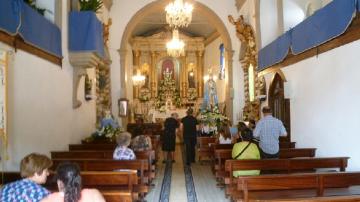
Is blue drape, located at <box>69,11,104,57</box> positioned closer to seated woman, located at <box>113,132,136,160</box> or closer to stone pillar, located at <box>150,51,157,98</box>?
seated woman, located at <box>113,132,136,160</box>

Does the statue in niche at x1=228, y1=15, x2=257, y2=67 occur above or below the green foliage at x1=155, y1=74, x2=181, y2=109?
above

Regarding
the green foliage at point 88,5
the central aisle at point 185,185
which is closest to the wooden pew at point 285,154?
the central aisle at point 185,185

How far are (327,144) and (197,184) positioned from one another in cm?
246

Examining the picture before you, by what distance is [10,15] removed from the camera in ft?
17.3

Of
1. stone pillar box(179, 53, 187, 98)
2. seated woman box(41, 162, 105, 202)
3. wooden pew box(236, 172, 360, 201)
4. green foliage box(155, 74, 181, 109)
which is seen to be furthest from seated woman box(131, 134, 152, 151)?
stone pillar box(179, 53, 187, 98)

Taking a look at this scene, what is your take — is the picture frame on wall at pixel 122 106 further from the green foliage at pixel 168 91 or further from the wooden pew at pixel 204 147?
the green foliage at pixel 168 91

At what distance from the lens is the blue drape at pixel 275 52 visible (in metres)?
8.49

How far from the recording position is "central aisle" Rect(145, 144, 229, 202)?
655 cm

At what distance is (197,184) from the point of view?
25.4ft

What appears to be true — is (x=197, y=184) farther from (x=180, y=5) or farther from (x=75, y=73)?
(x=180, y=5)

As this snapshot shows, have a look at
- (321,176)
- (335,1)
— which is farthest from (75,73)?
(321,176)

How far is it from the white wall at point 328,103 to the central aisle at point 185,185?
194cm

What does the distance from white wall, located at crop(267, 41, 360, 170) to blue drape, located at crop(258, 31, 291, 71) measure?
1.32 ft

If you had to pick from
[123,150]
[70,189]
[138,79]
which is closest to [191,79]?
[138,79]
